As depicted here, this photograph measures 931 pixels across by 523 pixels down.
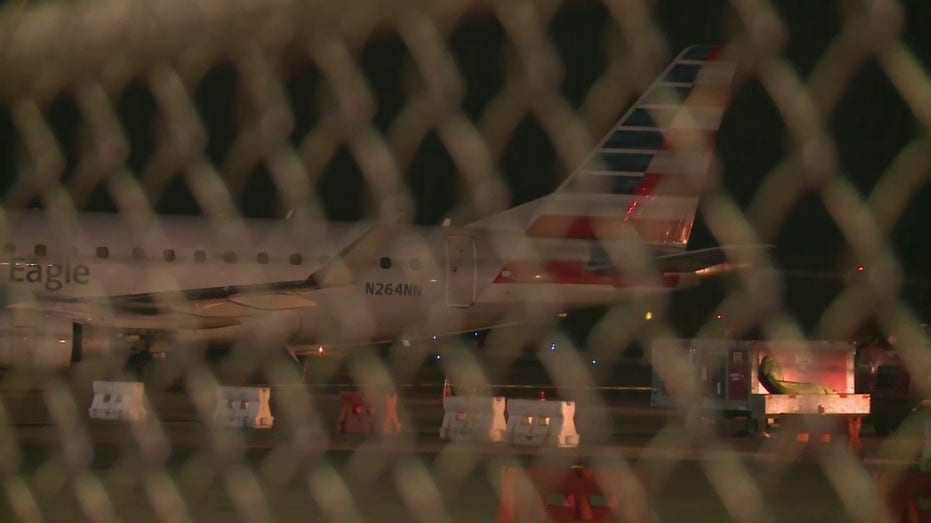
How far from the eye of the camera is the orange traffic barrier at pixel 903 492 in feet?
18.2

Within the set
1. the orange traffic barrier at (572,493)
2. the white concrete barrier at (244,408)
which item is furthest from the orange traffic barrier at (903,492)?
the white concrete barrier at (244,408)

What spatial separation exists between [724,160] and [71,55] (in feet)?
5.54

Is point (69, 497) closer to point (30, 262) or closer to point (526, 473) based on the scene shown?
point (526, 473)

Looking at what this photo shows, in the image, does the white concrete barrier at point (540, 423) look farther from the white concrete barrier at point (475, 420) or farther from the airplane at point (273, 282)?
the airplane at point (273, 282)

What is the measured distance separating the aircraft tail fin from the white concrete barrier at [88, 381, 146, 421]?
6.25 metres

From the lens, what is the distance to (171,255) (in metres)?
21.7

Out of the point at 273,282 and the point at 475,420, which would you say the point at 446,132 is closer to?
the point at 475,420

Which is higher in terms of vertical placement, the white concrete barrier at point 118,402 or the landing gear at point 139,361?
the landing gear at point 139,361

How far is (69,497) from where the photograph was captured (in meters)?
7.88

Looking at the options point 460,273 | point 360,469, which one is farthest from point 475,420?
point 460,273

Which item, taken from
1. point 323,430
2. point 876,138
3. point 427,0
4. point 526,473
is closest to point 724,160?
point 876,138

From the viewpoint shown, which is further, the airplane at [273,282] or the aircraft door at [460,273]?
the aircraft door at [460,273]

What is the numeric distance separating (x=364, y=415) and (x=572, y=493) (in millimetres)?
7647

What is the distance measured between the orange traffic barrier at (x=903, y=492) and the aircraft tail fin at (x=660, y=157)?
1340mm
